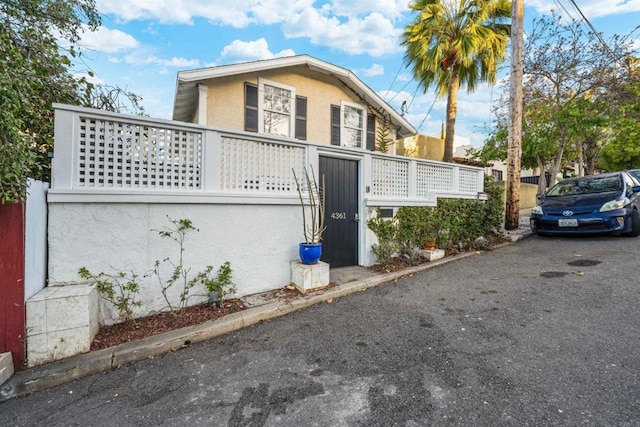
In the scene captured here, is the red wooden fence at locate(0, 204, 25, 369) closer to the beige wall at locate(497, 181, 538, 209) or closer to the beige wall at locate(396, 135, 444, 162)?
the beige wall at locate(396, 135, 444, 162)

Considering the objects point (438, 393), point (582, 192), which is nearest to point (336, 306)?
point (438, 393)

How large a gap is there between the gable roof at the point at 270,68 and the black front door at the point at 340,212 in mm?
3827

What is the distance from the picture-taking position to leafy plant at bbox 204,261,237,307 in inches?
149

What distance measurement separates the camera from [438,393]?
2186mm

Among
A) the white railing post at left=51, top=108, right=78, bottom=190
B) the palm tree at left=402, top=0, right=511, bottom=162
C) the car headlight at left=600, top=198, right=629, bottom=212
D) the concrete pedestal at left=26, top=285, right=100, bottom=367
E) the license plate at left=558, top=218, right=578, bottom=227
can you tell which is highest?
the palm tree at left=402, top=0, right=511, bottom=162

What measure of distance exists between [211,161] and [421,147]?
11490 millimetres

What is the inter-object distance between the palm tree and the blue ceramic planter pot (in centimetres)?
851

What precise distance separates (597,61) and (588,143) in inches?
273

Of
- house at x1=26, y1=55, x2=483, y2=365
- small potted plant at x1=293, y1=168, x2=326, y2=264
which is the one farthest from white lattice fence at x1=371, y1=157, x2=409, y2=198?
small potted plant at x1=293, y1=168, x2=326, y2=264

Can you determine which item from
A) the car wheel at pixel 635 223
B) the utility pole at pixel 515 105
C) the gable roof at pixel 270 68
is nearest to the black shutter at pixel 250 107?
the gable roof at pixel 270 68

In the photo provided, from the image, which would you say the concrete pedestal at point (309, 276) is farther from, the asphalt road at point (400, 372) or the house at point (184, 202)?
the asphalt road at point (400, 372)

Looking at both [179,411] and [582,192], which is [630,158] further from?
[179,411]

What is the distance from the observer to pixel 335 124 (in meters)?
9.11

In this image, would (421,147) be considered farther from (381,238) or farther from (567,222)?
(381,238)
